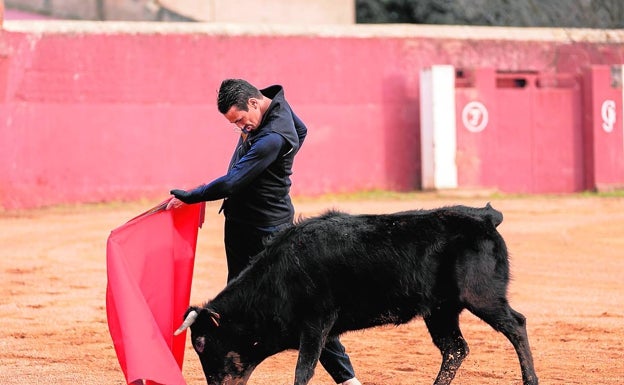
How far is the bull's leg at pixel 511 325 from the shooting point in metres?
5.29

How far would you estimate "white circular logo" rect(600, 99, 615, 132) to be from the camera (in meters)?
19.0

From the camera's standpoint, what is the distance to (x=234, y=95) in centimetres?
522

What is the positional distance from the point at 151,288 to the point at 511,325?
5.93 feet

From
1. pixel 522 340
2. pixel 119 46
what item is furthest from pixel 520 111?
pixel 522 340

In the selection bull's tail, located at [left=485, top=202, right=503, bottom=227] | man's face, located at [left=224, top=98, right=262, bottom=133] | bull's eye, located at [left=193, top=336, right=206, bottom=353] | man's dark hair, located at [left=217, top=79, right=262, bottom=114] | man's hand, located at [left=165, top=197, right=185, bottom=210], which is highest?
man's dark hair, located at [left=217, top=79, right=262, bottom=114]

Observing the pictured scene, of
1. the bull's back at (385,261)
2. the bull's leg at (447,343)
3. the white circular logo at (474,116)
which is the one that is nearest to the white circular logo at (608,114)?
the white circular logo at (474,116)

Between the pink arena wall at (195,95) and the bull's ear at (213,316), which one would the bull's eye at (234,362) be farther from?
the pink arena wall at (195,95)

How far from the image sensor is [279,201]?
218 inches

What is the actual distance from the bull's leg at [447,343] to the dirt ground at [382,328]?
44cm

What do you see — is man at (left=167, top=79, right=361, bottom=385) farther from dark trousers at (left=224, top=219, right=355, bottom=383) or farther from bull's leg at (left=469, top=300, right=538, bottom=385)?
bull's leg at (left=469, top=300, right=538, bottom=385)

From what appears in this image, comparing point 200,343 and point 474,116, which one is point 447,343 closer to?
point 200,343

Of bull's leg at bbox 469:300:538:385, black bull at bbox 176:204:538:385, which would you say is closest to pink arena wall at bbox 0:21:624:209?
black bull at bbox 176:204:538:385

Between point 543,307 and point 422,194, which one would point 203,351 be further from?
point 422,194

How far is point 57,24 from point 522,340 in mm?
13199
